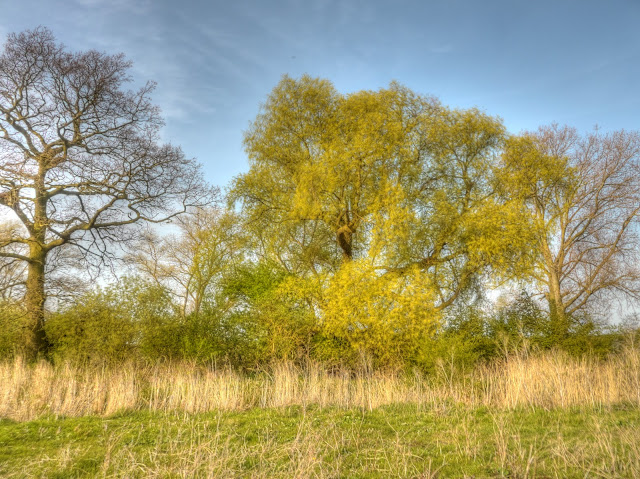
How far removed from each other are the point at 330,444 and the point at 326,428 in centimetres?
87

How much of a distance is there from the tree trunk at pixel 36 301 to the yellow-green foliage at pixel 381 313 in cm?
1020

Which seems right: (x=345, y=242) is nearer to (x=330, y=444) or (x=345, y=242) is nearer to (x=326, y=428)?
(x=326, y=428)

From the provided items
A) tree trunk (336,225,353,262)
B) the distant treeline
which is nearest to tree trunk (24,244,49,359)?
the distant treeline

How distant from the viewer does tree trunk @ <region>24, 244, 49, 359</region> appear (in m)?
16.1

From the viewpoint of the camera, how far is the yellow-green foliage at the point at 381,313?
14.8 meters

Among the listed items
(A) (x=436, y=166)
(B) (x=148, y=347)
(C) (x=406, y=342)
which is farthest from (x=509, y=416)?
(A) (x=436, y=166)

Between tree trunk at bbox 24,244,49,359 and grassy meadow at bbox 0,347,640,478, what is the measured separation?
4956mm

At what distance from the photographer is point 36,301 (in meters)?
16.1

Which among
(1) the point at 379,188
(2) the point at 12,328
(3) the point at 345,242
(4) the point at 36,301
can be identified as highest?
(1) the point at 379,188

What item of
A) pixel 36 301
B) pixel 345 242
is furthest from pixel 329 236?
pixel 36 301

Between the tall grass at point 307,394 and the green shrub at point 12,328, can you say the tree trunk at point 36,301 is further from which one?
the tall grass at point 307,394

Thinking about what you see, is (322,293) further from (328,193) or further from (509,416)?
(509,416)

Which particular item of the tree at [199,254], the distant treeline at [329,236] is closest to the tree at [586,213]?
the distant treeline at [329,236]

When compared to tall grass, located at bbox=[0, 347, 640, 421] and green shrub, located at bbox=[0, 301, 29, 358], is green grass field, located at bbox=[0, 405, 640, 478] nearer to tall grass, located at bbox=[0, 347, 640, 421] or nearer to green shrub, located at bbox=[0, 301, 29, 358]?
tall grass, located at bbox=[0, 347, 640, 421]
